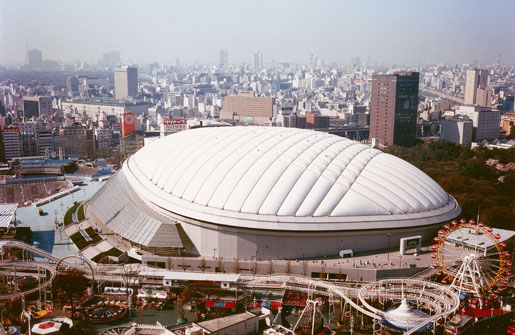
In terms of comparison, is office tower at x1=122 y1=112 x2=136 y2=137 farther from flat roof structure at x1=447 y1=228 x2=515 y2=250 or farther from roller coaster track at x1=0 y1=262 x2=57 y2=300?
flat roof structure at x1=447 y1=228 x2=515 y2=250

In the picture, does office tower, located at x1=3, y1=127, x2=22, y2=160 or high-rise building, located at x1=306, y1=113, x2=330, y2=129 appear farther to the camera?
high-rise building, located at x1=306, y1=113, x2=330, y2=129

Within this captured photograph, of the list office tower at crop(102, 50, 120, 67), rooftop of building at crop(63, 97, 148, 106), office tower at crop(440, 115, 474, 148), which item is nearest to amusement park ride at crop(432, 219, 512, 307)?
office tower at crop(440, 115, 474, 148)

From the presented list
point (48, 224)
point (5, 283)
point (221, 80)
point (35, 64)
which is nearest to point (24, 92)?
point (35, 64)

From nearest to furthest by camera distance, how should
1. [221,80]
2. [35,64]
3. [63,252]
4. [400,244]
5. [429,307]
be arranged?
1. [429,307]
2. [400,244]
3. [63,252]
4. [35,64]
5. [221,80]

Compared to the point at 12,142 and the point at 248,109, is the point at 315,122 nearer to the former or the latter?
the point at 248,109

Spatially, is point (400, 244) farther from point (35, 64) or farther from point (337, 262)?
point (35, 64)

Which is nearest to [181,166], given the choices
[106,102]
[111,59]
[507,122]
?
[507,122]
